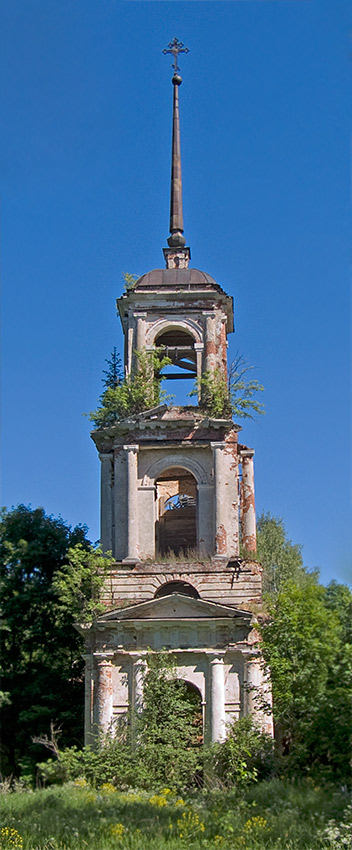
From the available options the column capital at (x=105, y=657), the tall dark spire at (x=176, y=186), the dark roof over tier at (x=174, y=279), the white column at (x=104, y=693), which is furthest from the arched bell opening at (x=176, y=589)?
the tall dark spire at (x=176, y=186)

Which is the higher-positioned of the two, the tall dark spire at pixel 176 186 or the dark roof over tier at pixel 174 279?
the tall dark spire at pixel 176 186

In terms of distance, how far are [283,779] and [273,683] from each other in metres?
1.84

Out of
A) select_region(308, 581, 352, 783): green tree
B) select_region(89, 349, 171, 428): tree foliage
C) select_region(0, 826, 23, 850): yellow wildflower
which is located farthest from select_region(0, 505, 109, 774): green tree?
select_region(0, 826, 23, 850): yellow wildflower

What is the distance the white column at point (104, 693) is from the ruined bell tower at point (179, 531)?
22mm

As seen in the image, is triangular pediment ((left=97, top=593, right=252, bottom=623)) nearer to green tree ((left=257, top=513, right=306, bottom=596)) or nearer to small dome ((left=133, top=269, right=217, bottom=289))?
small dome ((left=133, top=269, right=217, bottom=289))

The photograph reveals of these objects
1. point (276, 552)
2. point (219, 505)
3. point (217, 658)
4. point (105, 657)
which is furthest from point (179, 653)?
point (276, 552)

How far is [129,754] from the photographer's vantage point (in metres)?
20.1

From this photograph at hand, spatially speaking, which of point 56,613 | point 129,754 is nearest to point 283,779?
point 129,754

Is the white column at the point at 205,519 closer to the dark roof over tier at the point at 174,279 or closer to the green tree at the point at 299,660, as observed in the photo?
the green tree at the point at 299,660

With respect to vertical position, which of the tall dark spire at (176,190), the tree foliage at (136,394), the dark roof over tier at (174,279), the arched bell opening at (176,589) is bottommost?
the arched bell opening at (176,589)

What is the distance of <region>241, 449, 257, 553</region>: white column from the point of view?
23487mm

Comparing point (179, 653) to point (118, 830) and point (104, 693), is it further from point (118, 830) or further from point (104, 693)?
point (118, 830)

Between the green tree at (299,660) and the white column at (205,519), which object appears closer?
the green tree at (299,660)

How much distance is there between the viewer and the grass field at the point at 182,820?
1320 cm
